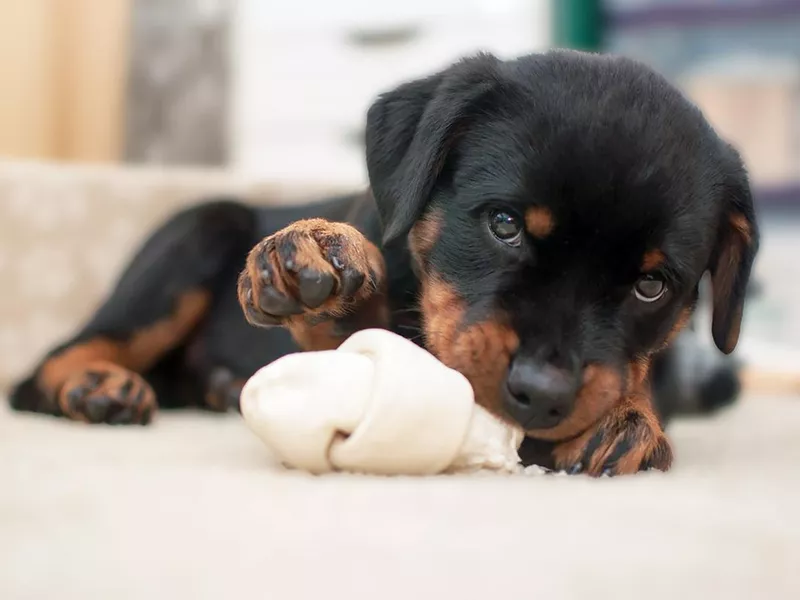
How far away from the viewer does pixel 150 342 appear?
8.42 ft


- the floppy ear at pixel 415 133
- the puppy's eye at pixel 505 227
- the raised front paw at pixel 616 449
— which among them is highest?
the floppy ear at pixel 415 133

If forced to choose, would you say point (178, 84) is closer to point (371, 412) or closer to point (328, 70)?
point (328, 70)

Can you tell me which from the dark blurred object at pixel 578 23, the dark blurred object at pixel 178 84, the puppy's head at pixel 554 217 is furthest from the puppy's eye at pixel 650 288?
the dark blurred object at pixel 178 84

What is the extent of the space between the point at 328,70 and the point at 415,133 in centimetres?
325

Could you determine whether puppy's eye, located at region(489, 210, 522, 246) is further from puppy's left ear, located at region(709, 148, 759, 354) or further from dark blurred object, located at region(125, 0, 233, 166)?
dark blurred object, located at region(125, 0, 233, 166)

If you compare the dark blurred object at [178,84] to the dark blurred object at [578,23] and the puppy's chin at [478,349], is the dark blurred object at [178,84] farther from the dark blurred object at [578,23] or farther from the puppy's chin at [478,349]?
the puppy's chin at [478,349]

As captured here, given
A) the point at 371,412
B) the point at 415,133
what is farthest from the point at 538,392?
the point at 415,133

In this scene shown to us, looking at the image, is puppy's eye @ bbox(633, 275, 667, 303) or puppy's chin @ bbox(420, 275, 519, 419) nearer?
puppy's chin @ bbox(420, 275, 519, 419)

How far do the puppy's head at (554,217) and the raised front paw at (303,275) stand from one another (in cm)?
12

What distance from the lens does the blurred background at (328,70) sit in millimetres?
4676

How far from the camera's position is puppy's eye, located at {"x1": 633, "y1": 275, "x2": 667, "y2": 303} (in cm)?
166

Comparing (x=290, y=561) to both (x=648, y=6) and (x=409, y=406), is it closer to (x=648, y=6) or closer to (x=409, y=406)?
(x=409, y=406)

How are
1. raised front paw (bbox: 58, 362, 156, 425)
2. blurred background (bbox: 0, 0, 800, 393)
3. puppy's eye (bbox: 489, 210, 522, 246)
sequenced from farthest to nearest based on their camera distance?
1. blurred background (bbox: 0, 0, 800, 393)
2. raised front paw (bbox: 58, 362, 156, 425)
3. puppy's eye (bbox: 489, 210, 522, 246)

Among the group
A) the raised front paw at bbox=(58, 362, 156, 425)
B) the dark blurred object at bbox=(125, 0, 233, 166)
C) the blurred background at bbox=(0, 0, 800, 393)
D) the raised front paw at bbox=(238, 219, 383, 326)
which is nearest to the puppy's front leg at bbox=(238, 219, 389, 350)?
the raised front paw at bbox=(238, 219, 383, 326)
